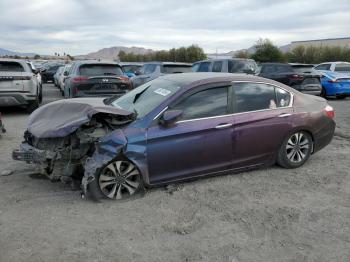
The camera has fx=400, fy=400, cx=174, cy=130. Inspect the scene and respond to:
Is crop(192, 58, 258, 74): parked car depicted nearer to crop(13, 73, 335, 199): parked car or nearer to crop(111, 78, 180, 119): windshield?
crop(13, 73, 335, 199): parked car

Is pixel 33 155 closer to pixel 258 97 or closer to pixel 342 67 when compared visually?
pixel 258 97

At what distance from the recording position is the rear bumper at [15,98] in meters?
11.0

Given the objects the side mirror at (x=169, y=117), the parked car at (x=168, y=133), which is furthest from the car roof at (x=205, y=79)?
the side mirror at (x=169, y=117)

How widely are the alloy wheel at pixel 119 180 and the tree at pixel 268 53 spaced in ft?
137

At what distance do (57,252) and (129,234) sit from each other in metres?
0.71

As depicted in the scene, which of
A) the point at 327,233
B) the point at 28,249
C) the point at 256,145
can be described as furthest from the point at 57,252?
the point at 256,145

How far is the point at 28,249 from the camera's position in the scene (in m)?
3.65

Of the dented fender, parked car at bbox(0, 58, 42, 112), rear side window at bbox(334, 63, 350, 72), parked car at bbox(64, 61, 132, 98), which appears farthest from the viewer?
rear side window at bbox(334, 63, 350, 72)

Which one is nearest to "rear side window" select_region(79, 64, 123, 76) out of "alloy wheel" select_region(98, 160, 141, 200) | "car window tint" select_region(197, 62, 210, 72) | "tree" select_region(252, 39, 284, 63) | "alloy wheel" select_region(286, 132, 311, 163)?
"car window tint" select_region(197, 62, 210, 72)

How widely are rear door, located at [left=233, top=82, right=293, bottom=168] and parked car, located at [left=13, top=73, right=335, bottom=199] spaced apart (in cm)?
1

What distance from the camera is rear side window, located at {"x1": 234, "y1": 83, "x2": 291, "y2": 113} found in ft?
18.3

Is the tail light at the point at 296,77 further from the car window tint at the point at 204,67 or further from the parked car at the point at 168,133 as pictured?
the parked car at the point at 168,133

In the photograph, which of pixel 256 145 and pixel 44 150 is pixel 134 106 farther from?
pixel 256 145

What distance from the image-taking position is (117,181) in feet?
15.6
